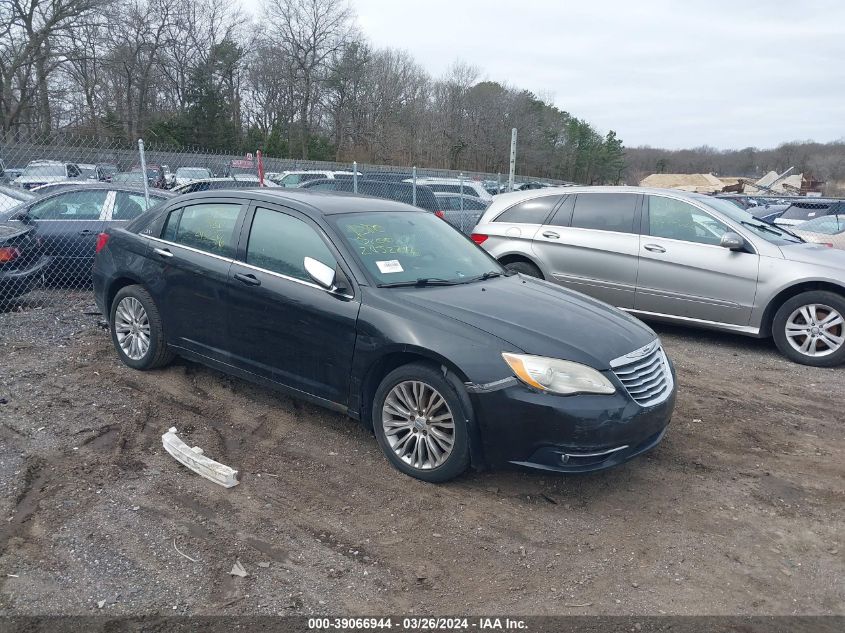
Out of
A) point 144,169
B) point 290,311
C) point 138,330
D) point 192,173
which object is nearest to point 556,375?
point 290,311

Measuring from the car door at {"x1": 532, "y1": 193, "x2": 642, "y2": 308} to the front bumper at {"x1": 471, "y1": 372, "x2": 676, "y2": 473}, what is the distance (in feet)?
13.7

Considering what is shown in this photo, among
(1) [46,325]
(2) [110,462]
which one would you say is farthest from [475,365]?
(1) [46,325]

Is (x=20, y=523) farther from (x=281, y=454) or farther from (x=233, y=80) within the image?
(x=233, y=80)

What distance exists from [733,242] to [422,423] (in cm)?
468

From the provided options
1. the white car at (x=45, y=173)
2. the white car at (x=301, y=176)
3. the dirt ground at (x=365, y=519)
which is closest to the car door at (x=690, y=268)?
the dirt ground at (x=365, y=519)

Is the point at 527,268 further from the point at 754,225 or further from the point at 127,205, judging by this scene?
the point at 127,205

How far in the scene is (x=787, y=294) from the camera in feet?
22.6

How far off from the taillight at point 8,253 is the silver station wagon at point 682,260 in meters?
5.47

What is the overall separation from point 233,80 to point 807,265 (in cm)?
5489

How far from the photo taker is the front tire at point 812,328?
21.8 ft

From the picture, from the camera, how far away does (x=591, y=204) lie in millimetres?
8055

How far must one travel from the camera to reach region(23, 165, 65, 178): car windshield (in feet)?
60.8

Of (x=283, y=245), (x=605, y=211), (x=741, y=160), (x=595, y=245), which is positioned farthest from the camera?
(x=741, y=160)

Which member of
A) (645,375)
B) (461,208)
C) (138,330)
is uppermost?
(461,208)
